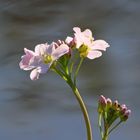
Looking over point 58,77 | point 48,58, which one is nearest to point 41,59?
point 48,58

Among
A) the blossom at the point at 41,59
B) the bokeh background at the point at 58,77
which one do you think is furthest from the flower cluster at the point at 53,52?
the bokeh background at the point at 58,77

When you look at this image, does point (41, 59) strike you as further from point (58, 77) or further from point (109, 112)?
point (58, 77)

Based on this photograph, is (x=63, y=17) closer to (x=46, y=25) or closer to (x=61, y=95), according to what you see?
(x=46, y=25)

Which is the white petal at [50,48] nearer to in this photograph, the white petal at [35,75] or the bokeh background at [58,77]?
the white petal at [35,75]

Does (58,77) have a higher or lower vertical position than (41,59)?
higher

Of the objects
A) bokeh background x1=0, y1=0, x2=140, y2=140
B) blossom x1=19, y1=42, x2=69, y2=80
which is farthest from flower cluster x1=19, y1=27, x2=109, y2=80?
bokeh background x1=0, y1=0, x2=140, y2=140

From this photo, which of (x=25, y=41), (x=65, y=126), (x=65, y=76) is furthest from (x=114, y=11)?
(x=65, y=76)

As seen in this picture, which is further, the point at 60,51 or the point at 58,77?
the point at 58,77
